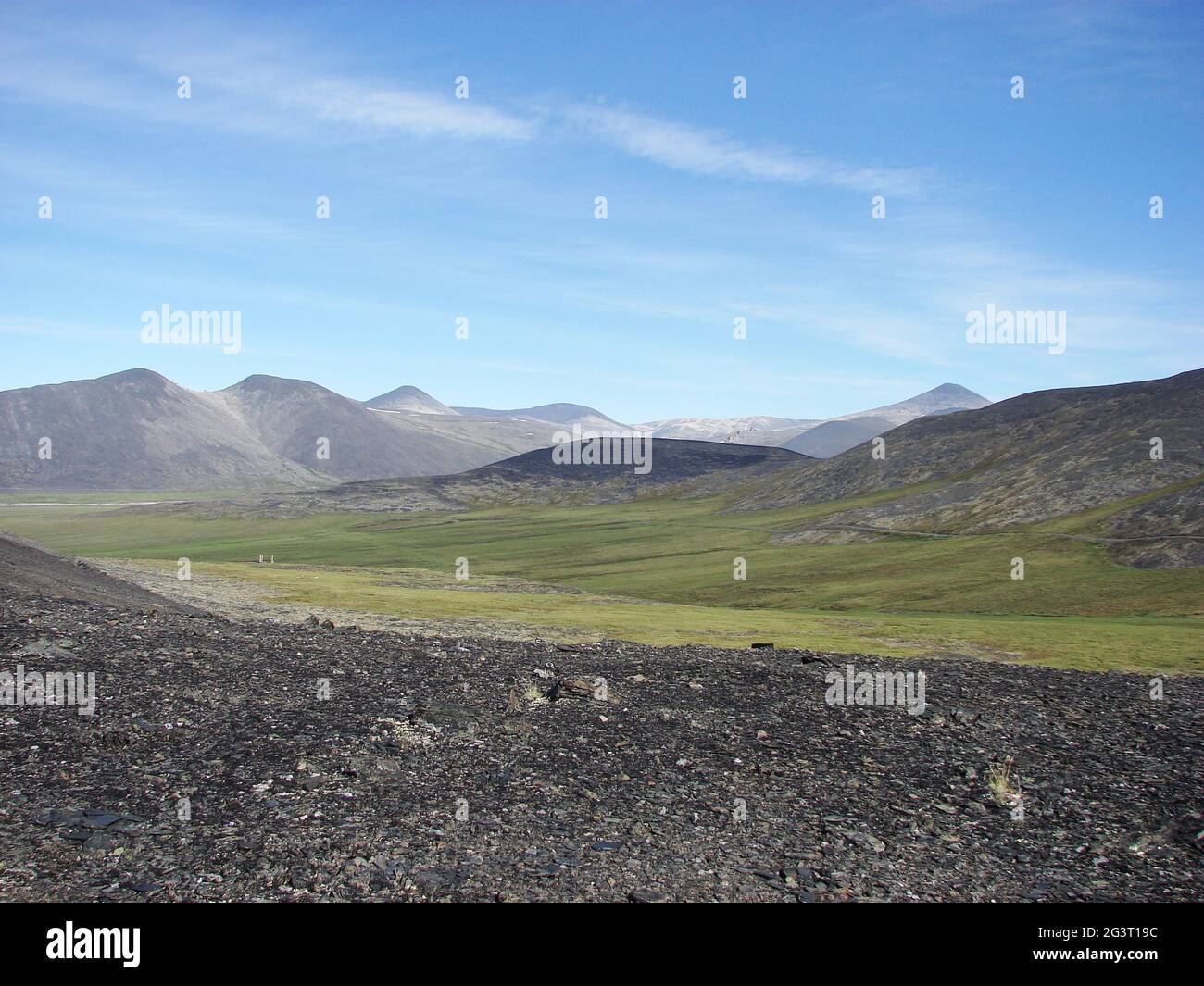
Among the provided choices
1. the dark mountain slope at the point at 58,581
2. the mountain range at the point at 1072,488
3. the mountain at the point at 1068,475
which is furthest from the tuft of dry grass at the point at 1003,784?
the mountain at the point at 1068,475

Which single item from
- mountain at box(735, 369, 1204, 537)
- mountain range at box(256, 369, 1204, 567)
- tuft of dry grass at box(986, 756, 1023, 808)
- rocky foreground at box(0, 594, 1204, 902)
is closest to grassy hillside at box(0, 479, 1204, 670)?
mountain range at box(256, 369, 1204, 567)

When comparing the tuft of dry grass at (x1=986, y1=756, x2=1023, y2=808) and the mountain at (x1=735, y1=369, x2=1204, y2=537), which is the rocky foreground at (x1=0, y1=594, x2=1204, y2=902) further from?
the mountain at (x1=735, y1=369, x2=1204, y2=537)

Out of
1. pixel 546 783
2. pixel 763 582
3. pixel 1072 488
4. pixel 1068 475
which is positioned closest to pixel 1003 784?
pixel 546 783

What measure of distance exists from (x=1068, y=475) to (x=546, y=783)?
146 m

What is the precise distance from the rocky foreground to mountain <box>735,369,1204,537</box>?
90158 millimetres

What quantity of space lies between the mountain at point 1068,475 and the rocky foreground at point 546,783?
9016 cm

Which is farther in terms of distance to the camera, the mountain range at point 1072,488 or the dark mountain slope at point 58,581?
the mountain range at point 1072,488

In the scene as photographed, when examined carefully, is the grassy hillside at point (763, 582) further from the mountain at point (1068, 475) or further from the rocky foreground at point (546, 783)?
the rocky foreground at point (546, 783)

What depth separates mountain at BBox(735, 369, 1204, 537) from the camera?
427 ft

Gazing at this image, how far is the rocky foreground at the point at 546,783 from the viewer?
16.4m

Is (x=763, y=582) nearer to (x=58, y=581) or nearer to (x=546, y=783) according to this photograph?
(x=58, y=581)
